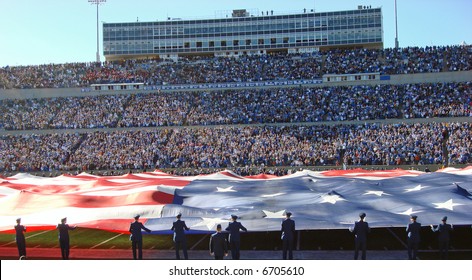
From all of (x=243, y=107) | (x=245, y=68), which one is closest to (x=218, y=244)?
(x=243, y=107)

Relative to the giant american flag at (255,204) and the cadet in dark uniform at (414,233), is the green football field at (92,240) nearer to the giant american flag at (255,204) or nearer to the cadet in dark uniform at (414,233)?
the giant american flag at (255,204)

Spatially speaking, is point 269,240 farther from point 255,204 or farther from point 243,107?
point 243,107

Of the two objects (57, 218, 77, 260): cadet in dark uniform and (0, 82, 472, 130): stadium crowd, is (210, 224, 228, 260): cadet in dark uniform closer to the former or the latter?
(57, 218, 77, 260): cadet in dark uniform

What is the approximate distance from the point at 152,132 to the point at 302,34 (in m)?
21.0

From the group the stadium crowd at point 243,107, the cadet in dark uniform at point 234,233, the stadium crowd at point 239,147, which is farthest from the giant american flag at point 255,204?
the stadium crowd at point 243,107

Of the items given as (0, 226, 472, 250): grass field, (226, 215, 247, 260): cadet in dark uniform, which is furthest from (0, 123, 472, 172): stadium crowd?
(226, 215, 247, 260): cadet in dark uniform

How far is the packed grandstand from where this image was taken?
2642 centimetres

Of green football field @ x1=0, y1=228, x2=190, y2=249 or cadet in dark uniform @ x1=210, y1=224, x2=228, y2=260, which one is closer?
cadet in dark uniform @ x1=210, y1=224, x2=228, y2=260

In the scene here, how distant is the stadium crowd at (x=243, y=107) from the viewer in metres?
31.2

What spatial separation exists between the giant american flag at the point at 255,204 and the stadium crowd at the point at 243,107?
684 inches

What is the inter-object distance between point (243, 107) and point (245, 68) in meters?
7.08

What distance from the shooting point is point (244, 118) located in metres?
32.1

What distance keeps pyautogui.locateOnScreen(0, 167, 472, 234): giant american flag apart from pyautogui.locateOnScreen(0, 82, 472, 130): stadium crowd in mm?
17382

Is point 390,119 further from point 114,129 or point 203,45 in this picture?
point 203,45
